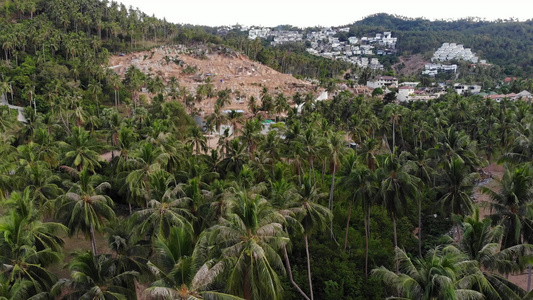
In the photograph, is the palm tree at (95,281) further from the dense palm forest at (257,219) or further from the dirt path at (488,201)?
the dirt path at (488,201)

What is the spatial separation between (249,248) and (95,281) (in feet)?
25.8

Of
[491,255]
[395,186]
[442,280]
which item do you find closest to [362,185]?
[395,186]

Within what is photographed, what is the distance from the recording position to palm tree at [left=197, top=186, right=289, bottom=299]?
14.9 meters

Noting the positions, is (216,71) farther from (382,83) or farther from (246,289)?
(246,289)

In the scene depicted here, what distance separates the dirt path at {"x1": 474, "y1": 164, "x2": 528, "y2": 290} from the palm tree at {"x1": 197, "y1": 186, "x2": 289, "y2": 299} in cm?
1400

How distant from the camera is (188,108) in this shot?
293ft

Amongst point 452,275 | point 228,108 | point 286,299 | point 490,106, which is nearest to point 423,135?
point 490,106

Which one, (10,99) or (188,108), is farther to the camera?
(188,108)

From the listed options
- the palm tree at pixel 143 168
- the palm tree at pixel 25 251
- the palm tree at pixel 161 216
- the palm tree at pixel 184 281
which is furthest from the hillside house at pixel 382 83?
the palm tree at pixel 184 281

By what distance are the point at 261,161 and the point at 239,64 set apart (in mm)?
90112

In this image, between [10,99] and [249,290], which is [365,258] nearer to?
[249,290]

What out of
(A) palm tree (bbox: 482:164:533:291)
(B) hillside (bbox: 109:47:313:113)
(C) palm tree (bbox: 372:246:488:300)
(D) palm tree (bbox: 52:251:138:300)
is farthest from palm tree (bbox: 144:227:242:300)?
(B) hillside (bbox: 109:47:313:113)

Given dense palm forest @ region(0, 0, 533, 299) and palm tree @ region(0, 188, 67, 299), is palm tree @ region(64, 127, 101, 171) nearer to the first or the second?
dense palm forest @ region(0, 0, 533, 299)

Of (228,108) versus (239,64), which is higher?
(239,64)
